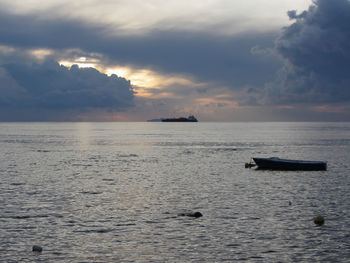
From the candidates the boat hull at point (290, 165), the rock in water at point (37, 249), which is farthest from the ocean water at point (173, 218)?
the boat hull at point (290, 165)

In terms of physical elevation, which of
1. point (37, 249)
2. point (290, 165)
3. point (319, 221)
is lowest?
point (37, 249)

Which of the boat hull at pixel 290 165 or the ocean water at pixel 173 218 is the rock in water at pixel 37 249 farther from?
the boat hull at pixel 290 165

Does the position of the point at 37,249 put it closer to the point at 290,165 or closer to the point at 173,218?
the point at 173,218

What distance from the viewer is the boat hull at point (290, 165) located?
66.3m

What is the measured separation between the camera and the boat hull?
66.3 meters

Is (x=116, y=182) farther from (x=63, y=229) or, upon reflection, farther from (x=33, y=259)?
(x=33, y=259)

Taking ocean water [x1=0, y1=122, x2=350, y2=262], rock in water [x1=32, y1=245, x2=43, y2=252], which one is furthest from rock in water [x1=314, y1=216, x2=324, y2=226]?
rock in water [x1=32, y1=245, x2=43, y2=252]

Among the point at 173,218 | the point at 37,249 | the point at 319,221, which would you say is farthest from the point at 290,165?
the point at 37,249

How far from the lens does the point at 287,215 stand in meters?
34.0

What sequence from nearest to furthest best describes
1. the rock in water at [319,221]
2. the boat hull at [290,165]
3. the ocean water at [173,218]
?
the ocean water at [173,218], the rock in water at [319,221], the boat hull at [290,165]

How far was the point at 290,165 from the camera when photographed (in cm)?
6750

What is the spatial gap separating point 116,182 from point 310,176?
29.1 m

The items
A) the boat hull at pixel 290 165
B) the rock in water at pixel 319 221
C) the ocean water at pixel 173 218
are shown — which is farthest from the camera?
the boat hull at pixel 290 165

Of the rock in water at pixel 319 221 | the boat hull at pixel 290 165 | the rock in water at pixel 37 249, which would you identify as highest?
the boat hull at pixel 290 165
